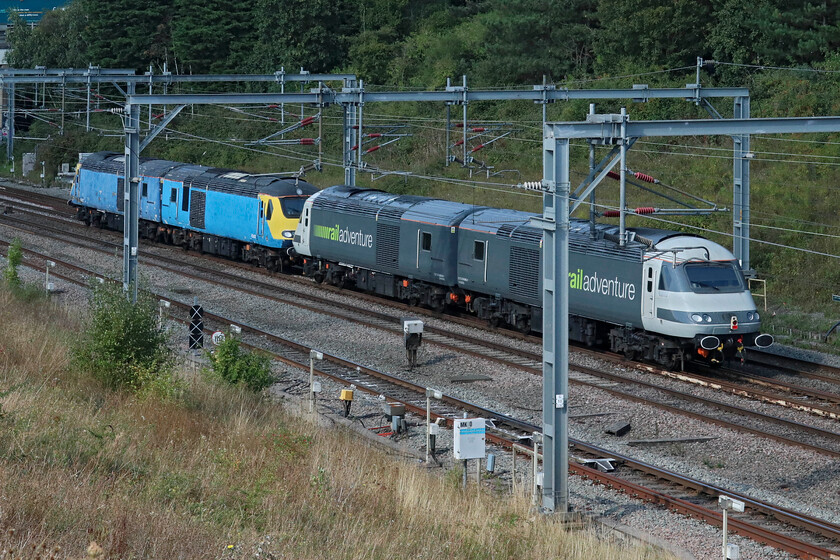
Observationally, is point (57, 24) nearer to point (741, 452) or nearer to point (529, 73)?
point (529, 73)

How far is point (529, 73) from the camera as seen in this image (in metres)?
54.1

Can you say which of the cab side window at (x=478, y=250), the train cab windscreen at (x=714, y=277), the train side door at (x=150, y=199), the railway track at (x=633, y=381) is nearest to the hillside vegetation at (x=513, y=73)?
the train cab windscreen at (x=714, y=277)

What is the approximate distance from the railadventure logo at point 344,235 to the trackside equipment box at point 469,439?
15.8m

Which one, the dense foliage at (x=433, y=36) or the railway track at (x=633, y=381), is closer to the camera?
the railway track at (x=633, y=381)

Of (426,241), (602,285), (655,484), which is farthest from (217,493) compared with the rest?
(426,241)

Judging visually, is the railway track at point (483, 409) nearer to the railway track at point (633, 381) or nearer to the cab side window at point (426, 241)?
the railway track at point (633, 381)

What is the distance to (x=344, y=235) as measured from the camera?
30.1 meters

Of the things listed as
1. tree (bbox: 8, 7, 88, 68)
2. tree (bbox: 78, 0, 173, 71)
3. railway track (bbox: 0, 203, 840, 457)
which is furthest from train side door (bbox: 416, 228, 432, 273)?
tree (bbox: 8, 7, 88, 68)

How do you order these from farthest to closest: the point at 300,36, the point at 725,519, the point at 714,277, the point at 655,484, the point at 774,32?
the point at 300,36 → the point at 774,32 → the point at 714,277 → the point at 655,484 → the point at 725,519

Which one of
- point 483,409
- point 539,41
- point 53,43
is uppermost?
point 53,43

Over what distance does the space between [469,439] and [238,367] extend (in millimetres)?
5453

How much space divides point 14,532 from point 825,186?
97.8 feet

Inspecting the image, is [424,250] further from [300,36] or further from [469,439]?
[300,36]

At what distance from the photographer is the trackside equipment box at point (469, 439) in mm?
13531
